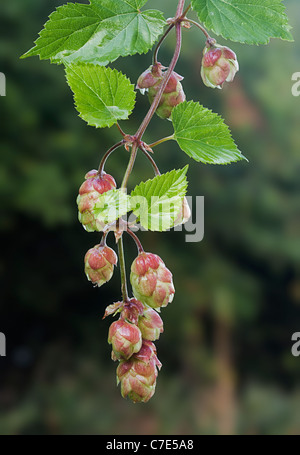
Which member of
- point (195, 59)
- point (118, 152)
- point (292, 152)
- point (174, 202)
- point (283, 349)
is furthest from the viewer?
point (283, 349)

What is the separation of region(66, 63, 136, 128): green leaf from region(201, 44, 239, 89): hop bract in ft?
0.19

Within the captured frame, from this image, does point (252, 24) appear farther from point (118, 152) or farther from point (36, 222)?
point (36, 222)

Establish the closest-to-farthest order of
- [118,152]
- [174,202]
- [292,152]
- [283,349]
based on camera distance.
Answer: [174,202] → [118,152] → [292,152] → [283,349]

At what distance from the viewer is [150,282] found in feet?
1.08

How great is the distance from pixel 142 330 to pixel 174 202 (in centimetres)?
10

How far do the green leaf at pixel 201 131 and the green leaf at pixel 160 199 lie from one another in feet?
0.20

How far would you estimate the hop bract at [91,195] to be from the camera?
31 cm

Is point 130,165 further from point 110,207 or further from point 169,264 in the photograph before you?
point 169,264

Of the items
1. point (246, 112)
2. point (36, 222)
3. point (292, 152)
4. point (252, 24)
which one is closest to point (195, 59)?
point (246, 112)

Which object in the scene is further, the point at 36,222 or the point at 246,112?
the point at 246,112

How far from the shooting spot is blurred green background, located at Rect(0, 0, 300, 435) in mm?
3891

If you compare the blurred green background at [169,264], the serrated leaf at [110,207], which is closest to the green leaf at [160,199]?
the serrated leaf at [110,207]

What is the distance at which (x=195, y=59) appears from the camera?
4.23 m

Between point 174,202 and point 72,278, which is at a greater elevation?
→ point 72,278
